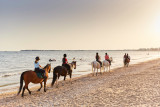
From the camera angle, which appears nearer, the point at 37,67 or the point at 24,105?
the point at 24,105

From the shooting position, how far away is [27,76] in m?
9.81

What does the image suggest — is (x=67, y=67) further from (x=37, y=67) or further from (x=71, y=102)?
(x=71, y=102)

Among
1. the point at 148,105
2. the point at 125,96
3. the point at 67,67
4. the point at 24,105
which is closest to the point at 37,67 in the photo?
the point at 24,105

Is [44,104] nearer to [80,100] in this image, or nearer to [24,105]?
[24,105]

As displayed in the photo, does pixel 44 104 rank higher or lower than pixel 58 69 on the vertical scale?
lower

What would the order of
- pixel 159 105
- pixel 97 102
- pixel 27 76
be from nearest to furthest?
pixel 159 105 < pixel 97 102 < pixel 27 76

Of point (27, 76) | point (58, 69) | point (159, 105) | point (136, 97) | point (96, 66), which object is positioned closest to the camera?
point (159, 105)

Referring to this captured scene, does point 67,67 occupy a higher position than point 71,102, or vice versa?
point 67,67

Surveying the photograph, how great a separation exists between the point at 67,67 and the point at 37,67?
4.81 m

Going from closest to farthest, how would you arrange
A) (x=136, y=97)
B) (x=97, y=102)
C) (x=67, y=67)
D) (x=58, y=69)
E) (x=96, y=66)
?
(x=97, y=102), (x=136, y=97), (x=58, y=69), (x=67, y=67), (x=96, y=66)

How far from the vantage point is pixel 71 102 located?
27.5 ft

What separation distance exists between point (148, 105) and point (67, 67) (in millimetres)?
9028

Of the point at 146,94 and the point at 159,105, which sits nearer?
the point at 159,105

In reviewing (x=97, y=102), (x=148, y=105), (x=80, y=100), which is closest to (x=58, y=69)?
(x=80, y=100)
